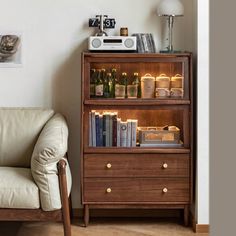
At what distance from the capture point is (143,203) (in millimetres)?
3791

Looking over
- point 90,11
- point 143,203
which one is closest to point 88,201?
point 143,203

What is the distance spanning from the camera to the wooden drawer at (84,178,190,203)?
3.78 meters

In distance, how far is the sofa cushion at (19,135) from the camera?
12.4ft

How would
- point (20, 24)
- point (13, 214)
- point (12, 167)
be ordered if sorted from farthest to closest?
point (20, 24)
point (12, 167)
point (13, 214)

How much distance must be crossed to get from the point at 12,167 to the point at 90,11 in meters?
1.44

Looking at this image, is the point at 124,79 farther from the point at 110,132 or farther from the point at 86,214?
the point at 86,214

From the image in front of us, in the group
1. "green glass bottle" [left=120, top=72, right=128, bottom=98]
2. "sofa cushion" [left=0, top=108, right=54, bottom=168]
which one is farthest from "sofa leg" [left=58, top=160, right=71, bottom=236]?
"green glass bottle" [left=120, top=72, right=128, bottom=98]

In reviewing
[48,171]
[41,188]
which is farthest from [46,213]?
[48,171]

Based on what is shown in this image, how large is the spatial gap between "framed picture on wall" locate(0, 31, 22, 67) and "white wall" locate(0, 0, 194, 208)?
0.04 meters

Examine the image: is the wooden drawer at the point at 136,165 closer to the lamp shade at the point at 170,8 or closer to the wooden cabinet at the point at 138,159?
the wooden cabinet at the point at 138,159

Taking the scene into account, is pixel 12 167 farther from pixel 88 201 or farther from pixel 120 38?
pixel 120 38

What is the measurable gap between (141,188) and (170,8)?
1.42m

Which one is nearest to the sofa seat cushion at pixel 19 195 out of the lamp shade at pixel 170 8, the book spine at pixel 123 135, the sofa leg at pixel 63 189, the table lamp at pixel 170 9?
the sofa leg at pixel 63 189

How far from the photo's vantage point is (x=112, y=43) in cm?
379
